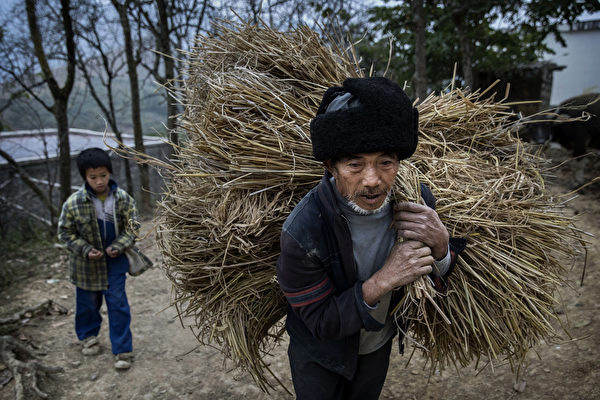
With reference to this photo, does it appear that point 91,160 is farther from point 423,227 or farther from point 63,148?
point 63,148

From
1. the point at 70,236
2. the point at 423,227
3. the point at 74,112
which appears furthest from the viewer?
the point at 74,112

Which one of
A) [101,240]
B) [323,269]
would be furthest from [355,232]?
[101,240]

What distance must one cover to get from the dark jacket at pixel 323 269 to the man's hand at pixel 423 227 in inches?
4.6

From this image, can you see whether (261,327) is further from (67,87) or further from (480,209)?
(67,87)

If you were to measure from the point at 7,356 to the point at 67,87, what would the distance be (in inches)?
148

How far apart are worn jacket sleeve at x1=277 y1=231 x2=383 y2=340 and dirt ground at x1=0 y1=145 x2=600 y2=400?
3.19 ft

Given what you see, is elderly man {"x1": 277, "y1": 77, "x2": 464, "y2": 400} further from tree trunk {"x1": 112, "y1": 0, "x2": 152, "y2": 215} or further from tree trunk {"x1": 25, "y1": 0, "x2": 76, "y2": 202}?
tree trunk {"x1": 112, "y1": 0, "x2": 152, "y2": 215}

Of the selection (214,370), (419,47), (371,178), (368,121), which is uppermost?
(419,47)

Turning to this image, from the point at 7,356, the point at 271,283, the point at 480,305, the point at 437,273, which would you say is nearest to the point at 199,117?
the point at 271,283

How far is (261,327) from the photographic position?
1.70 m

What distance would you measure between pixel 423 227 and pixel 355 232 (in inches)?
8.5

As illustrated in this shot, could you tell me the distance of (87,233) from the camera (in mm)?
2945

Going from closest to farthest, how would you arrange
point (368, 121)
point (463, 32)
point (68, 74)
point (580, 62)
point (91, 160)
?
point (368, 121) < point (91, 160) < point (68, 74) < point (463, 32) < point (580, 62)

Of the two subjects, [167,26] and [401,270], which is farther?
[167,26]
